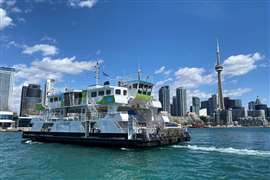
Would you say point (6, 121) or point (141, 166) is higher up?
point (6, 121)

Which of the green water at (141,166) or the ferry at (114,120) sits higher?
the ferry at (114,120)

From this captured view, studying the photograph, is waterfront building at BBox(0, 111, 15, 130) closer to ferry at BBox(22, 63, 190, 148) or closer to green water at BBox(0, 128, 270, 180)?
ferry at BBox(22, 63, 190, 148)

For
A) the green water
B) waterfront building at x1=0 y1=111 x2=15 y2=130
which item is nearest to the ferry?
the green water

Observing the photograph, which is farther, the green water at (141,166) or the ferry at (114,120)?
the ferry at (114,120)

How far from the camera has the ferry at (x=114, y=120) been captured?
25766 mm

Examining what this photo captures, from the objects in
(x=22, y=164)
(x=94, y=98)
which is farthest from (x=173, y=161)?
(x=94, y=98)

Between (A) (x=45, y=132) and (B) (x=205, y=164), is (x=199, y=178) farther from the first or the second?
(A) (x=45, y=132)

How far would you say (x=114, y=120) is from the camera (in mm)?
26828

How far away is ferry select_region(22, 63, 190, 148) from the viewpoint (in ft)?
84.5

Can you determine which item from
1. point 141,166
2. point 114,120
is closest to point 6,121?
point 114,120

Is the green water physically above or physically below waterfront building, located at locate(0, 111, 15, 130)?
below

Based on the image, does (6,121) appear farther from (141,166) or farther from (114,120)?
(141,166)

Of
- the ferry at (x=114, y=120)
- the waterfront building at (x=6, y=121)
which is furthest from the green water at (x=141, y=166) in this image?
the waterfront building at (x=6, y=121)

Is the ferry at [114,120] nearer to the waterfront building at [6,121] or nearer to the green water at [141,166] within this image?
the green water at [141,166]
